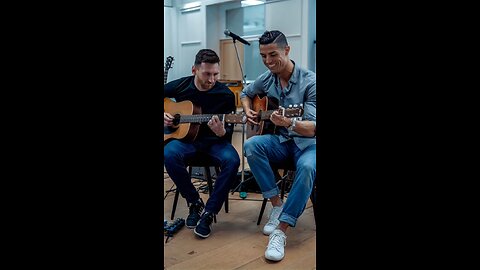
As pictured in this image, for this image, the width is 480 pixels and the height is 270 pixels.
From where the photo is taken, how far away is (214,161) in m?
2.52

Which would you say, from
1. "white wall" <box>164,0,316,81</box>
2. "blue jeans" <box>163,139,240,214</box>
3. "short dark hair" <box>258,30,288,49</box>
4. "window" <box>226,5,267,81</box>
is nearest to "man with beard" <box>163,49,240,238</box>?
"blue jeans" <box>163,139,240,214</box>

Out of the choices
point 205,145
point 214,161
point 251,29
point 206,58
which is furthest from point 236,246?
point 251,29

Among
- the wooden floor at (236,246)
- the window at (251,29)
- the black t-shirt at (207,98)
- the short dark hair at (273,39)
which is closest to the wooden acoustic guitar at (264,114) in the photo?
the black t-shirt at (207,98)

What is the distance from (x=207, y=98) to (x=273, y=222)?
2.66 ft

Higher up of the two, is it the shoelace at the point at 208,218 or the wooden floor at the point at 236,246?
the shoelace at the point at 208,218

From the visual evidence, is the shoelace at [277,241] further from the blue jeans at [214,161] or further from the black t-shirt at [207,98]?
the black t-shirt at [207,98]

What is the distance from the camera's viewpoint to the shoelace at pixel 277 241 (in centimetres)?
210

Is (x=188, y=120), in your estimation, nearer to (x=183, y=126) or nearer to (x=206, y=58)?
(x=183, y=126)

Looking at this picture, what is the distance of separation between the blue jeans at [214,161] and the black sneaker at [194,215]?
32mm
